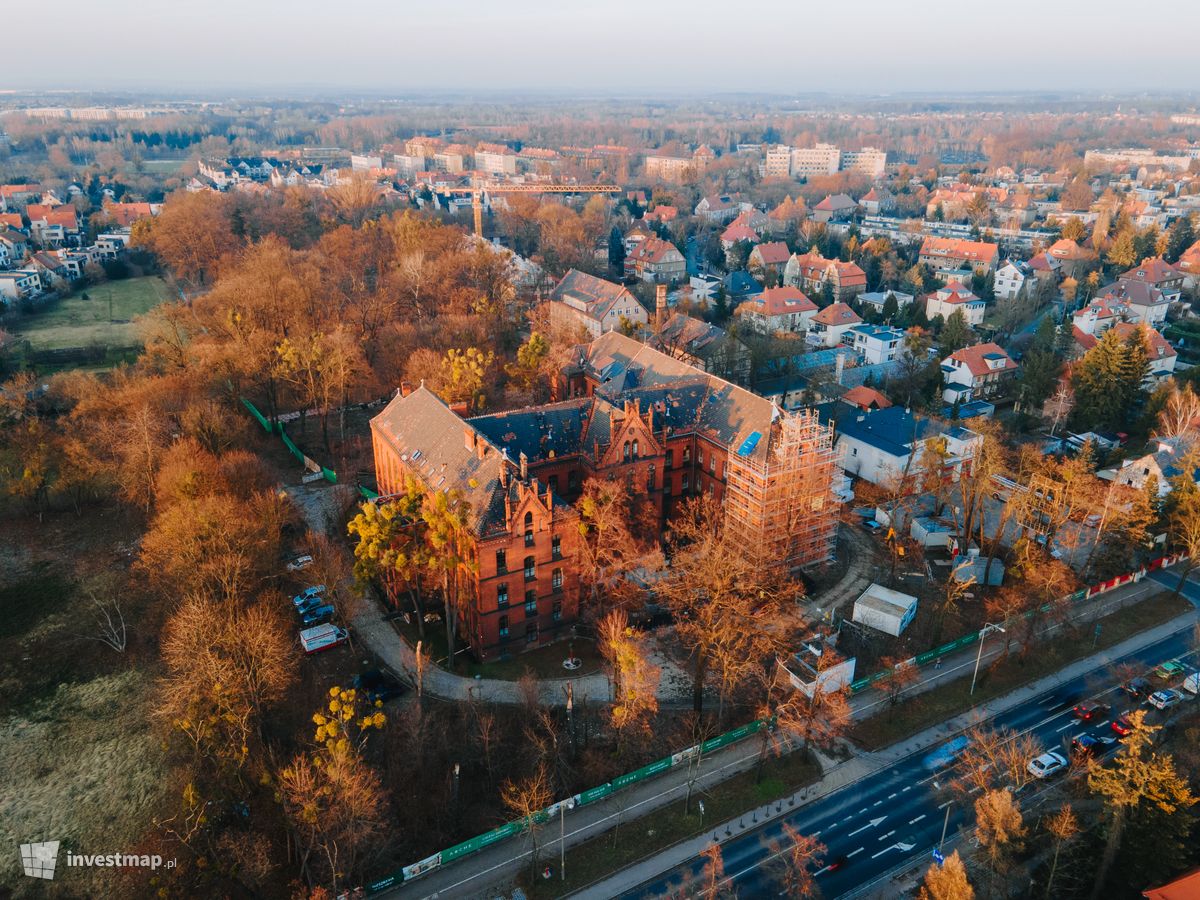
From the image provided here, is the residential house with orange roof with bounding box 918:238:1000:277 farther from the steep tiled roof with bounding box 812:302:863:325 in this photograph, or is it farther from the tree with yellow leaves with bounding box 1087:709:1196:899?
the tree with yellow leaves with bounding box 1087:709:1196:899

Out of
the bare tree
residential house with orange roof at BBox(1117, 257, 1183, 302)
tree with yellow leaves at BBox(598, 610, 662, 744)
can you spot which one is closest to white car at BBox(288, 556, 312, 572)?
tree with yellow leaves at BBox(598, 610, 662, 744)

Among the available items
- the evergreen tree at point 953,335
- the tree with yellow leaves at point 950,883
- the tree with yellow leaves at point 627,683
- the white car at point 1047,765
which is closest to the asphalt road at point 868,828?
the white car at point 1047,765

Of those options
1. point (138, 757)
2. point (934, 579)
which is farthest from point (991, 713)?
point (138, 757)

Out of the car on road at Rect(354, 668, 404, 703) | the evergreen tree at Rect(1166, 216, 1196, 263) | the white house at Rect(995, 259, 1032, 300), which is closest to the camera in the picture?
the car on road at Rect(354, 668, 404, 703)

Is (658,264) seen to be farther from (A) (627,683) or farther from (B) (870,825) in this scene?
(B) (870,825)

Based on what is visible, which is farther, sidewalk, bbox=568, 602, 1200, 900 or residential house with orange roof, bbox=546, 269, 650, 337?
residential house with orange roof, bbox=546, 269, 650, 337

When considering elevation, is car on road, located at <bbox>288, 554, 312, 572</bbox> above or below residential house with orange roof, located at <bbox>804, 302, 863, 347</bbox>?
below

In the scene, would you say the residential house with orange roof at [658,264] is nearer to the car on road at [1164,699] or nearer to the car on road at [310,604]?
the car on road at [310,604]

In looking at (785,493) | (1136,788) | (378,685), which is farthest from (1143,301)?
(378,685)
